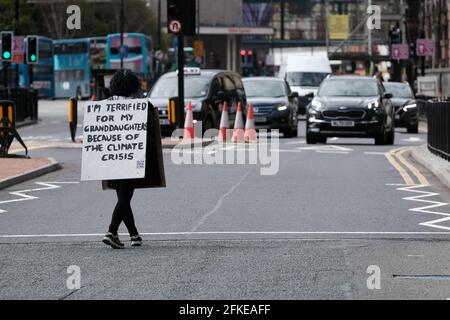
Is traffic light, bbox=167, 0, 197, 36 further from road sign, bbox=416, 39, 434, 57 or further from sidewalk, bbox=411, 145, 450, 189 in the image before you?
road sign, bbox=416, 39, 434, 57

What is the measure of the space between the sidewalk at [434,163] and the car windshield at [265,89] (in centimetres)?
1099

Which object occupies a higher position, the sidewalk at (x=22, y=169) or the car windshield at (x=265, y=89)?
the car windshield at (x=265, y=89)

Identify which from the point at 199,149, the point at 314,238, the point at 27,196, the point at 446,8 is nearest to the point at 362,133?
the point at 199,149

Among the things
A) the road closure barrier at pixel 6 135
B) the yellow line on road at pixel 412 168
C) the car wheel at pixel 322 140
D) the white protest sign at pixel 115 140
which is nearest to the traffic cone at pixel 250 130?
the car wheel at pixel 322 140

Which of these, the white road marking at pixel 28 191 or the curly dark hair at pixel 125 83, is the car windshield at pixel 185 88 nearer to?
the white road marking at pixel 28 191

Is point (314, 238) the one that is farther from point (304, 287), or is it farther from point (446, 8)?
A: point (446, 8)

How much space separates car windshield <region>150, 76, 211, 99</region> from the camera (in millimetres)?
34406

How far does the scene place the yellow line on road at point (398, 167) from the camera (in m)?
20.4

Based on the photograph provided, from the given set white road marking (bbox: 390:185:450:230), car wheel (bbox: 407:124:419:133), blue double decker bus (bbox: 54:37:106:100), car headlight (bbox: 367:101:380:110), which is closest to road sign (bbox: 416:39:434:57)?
car wheel (bbox: 407:124:419:133)

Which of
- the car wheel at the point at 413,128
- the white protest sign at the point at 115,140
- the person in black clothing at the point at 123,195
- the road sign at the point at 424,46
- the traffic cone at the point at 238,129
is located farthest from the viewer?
the road sign at the point at 424,46

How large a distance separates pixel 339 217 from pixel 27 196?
5.05m

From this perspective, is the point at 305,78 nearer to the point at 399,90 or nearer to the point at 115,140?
the point at 399,90

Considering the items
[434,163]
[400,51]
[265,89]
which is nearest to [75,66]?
[400,51]

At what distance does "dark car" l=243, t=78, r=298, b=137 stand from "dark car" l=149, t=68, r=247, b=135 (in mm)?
1060
